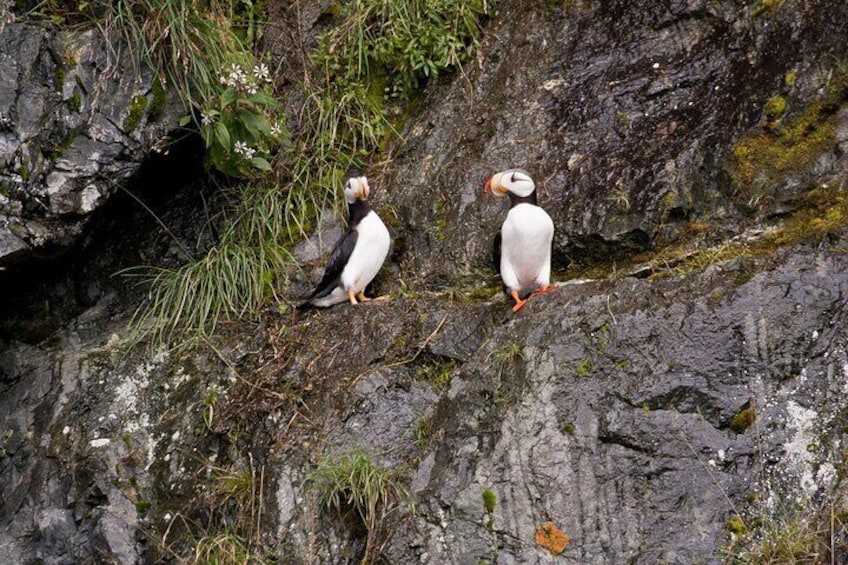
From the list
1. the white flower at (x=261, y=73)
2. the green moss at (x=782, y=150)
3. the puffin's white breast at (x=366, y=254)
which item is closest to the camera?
the green moss at (x=782, y=150)

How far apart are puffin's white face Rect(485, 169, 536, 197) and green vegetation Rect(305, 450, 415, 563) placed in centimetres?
161

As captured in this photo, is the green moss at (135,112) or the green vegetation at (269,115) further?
the green vegetation at (269,115)

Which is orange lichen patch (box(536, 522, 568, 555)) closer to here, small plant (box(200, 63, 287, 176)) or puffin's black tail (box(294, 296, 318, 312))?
puffin's black tail (box(294, 296, 318, 312))

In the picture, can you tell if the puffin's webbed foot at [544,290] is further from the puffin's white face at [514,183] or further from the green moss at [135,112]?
the green moss at [135,112]

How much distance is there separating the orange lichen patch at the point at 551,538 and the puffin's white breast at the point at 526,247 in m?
1.42

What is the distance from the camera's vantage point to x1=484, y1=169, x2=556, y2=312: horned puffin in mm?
5254

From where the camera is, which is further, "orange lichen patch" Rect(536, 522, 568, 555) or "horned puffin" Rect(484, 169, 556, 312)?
"horned puffin" Rect(484, 169, 556, 312)

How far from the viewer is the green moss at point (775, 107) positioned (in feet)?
17.3

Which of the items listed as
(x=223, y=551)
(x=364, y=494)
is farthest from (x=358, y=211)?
(x=223, y=551)

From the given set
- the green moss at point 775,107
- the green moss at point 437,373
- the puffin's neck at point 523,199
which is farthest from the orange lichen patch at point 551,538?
the green moss at point 775,107

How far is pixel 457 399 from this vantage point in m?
4.93

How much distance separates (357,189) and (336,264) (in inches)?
18.8

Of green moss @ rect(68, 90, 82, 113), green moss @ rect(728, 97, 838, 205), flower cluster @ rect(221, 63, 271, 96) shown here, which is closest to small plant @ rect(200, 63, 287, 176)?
flower cluster @ rect(221, 63, 271, 96)

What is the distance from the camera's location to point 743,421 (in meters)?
4.33
